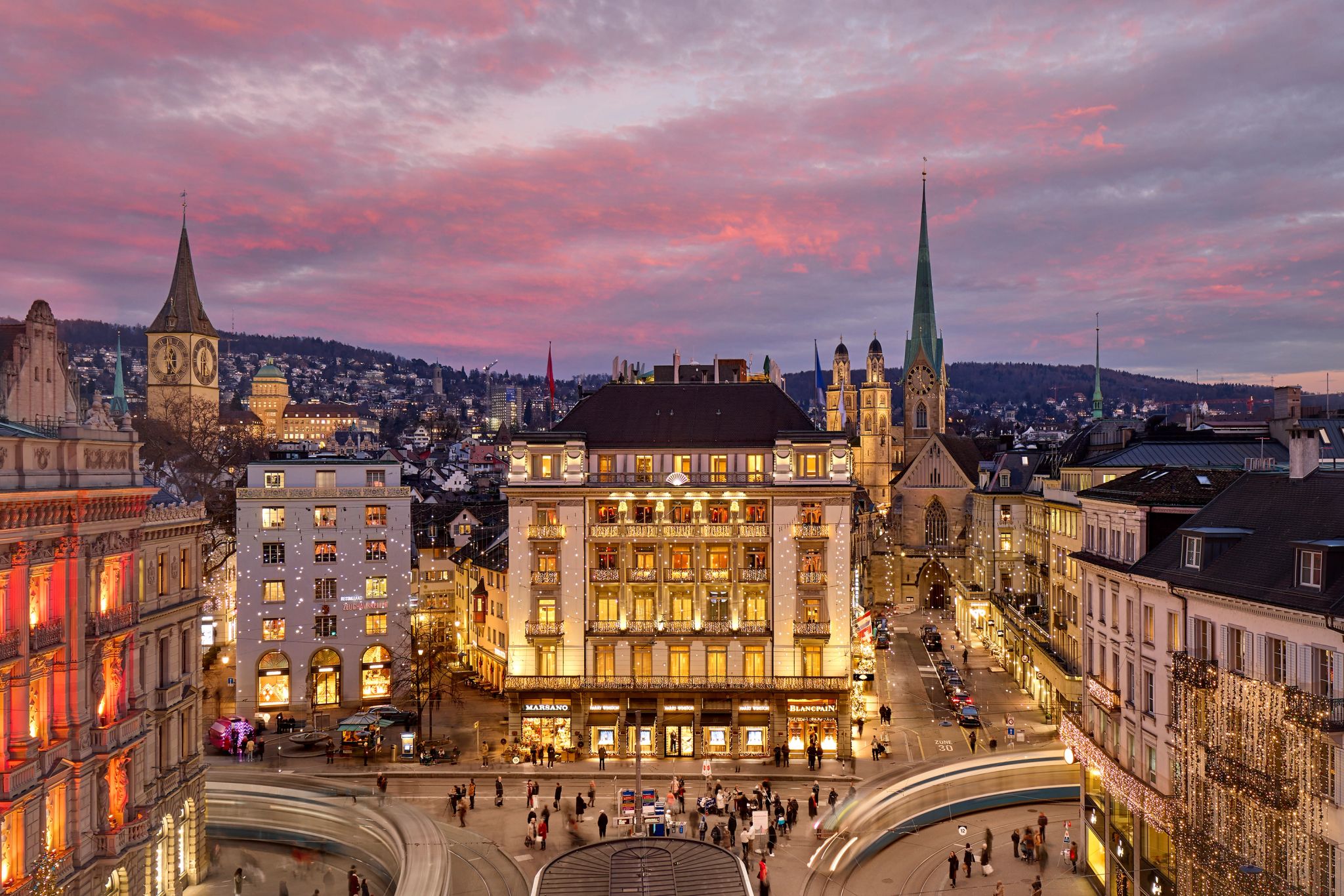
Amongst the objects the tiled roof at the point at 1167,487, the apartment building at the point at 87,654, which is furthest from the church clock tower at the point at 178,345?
the tiled roof at the point at 1167,487

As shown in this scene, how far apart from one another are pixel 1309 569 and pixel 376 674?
5561cm

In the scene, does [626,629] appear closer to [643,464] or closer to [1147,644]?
[643,464]

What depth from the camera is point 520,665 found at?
60.0m

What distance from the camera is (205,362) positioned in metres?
192

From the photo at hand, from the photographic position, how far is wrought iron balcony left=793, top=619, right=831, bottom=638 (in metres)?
58.8

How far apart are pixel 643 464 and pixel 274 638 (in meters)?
27.1

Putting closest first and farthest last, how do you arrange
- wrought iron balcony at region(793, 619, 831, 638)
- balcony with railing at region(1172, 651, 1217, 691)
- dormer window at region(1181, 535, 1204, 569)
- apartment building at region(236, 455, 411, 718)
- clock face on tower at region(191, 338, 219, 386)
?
1. balcony with railing at region(1172, 651, 1217, 691)
2. dormer window at region(1181, 535, 1204, 569)
3. wrought iron balcony at region(793, 619, 831, 638)
4. apartment building at region(236, 455, 411, 718)
5. clock face on tower at region(191, 338, 219, 386)

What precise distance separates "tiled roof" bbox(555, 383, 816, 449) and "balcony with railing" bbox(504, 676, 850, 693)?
535 inches

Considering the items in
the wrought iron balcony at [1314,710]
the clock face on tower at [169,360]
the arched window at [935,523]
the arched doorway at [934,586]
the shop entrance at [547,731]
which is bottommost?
the arched doorway at [934,586]

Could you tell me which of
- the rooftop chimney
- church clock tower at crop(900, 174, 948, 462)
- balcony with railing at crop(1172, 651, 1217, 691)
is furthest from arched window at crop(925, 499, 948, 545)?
the rooftop chimney

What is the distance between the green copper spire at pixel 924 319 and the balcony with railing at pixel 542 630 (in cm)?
11741

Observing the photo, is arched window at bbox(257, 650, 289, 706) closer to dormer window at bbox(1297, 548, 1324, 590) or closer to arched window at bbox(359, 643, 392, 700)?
arched window at bbox(359, 643, 392, 700)

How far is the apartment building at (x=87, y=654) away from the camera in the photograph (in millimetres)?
30828

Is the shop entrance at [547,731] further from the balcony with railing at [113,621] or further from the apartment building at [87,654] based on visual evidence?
the balcony with railing at [113,621]
